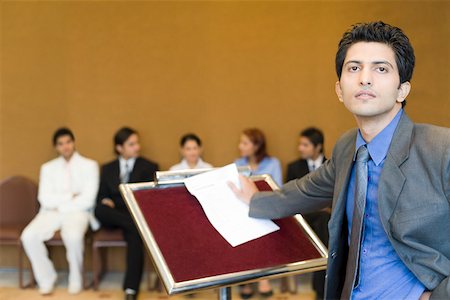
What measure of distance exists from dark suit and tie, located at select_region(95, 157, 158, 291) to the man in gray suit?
3.33 metres

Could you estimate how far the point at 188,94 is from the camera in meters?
5.66

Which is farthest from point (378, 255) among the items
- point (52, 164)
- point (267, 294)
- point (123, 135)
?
point (52, 164)

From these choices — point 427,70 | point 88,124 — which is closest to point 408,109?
point 427,70

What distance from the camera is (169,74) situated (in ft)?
18.5

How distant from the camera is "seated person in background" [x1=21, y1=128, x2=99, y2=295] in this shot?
5066 mm

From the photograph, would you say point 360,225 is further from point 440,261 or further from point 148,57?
point 148,57

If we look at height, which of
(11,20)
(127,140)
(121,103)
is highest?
Result: (11,20)

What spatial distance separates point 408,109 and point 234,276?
410cm

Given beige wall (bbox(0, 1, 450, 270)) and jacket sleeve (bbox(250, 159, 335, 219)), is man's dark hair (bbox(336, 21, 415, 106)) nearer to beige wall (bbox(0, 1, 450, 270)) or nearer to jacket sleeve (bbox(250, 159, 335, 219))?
jacket sleeve (bbox(250, 159, 335, 219))

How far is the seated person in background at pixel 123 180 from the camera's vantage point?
16.3ft

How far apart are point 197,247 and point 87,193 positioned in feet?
11.8

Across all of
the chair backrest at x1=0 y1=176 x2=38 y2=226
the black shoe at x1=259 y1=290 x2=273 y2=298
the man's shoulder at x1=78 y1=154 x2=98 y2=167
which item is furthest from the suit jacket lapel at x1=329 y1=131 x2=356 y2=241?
the chair backrest at x1=0 y1=176 x2=38 y2=226

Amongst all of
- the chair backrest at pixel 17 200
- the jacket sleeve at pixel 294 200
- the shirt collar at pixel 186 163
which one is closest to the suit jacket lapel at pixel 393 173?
the jacket sleeve at pixel 294 200

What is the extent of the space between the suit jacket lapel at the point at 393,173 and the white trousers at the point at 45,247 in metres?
3.90
